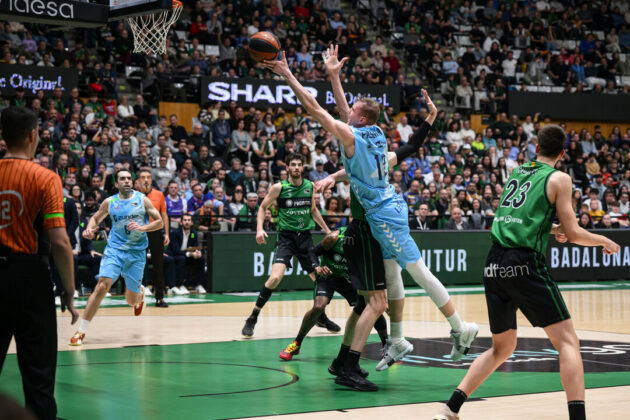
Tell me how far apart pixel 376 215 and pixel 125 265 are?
16.8 feet

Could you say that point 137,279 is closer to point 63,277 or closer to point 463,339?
point 463,339

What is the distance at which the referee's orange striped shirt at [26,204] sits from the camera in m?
4.99

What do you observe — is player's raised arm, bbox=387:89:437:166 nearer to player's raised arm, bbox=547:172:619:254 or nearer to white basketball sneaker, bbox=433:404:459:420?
player's raised arm, bbox=547:172:619:254

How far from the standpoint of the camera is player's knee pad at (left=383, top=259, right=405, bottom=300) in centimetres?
799

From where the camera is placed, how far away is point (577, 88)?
2986cm

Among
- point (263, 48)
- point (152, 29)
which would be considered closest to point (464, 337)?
point (263, 48)

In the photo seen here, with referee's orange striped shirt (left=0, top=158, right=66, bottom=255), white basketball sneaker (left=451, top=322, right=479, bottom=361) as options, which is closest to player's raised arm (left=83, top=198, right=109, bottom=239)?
white basketball sneaker (left=451, top=322, right=479, bottom=361)

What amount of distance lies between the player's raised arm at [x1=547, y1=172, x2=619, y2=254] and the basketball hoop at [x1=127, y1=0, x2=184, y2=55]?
7.84m

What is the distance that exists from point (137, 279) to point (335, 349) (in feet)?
9.99

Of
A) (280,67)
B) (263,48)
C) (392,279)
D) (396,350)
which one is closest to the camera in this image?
(280,67)

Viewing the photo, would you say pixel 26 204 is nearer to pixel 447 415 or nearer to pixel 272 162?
pixel 447 415

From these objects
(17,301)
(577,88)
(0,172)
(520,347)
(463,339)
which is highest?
(577,88)

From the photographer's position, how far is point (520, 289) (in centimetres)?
591

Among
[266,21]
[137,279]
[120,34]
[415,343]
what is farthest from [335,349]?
[266,21]
